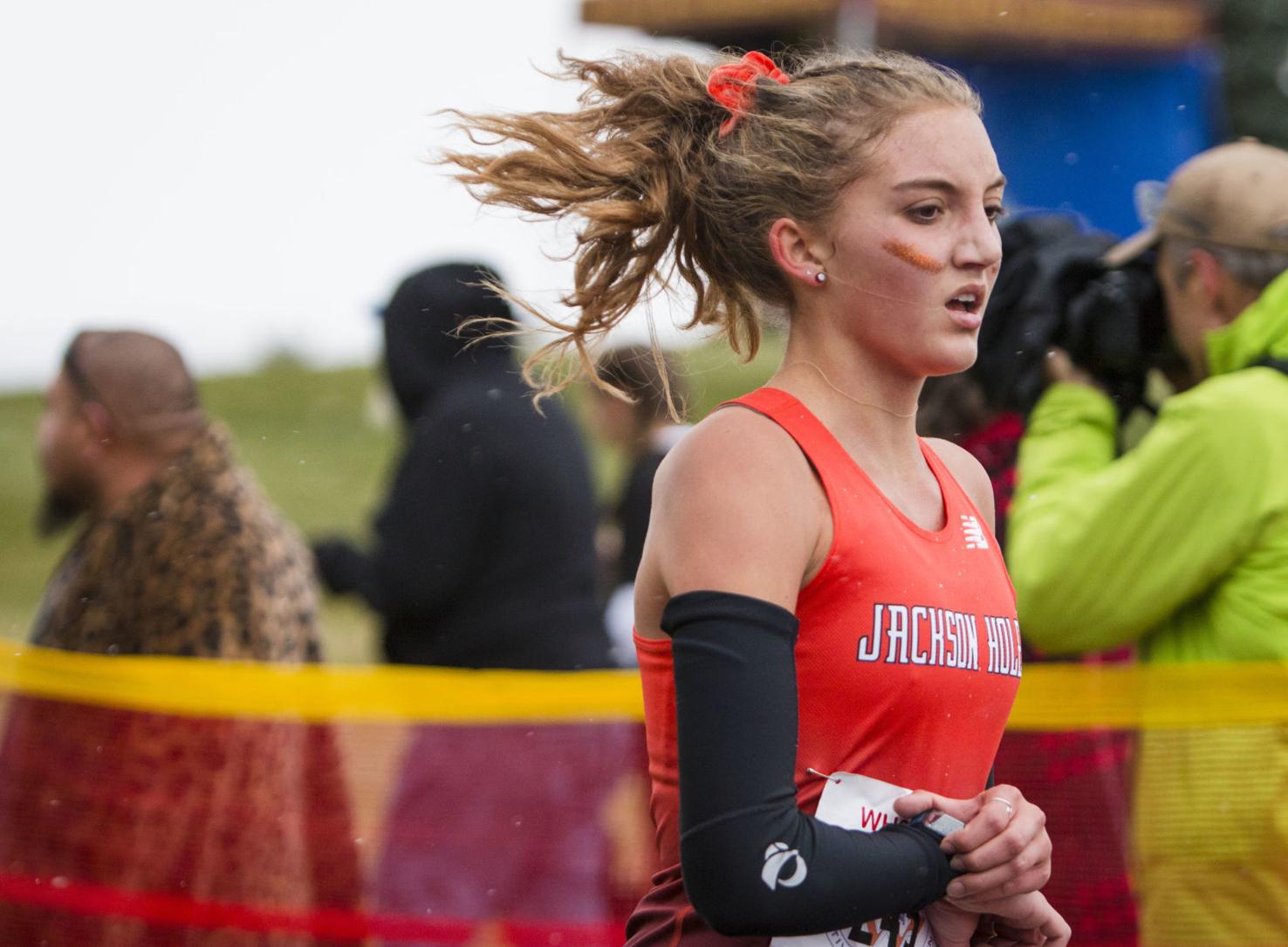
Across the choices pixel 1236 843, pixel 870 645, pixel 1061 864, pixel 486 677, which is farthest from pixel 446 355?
pixel 870 645

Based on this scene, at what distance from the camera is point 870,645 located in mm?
1508

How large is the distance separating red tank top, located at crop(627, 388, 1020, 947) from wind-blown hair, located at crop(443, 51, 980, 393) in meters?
0.25

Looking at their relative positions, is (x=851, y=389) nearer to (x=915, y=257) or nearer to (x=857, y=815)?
(x=915, y=257)

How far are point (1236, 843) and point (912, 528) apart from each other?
1481 millimetres

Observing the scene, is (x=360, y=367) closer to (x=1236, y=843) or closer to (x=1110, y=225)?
(x=1110, y=225)

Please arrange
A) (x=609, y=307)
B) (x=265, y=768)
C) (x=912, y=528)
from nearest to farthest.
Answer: (x=912, y=528)
(x=609, y=307)
(x=265, y=768)

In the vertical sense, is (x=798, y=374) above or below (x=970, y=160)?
below

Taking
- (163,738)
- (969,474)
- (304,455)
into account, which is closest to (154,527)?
(163,738)

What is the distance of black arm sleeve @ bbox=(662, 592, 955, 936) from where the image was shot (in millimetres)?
1399

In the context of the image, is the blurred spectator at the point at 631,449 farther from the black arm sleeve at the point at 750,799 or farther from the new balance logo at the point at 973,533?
the black arm sleeve at the point at 750,799

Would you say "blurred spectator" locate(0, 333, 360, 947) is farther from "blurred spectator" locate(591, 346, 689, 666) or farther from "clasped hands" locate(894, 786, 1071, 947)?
"clasped hands" locate(894, 786, 1071, 947)

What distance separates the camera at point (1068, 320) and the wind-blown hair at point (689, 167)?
119cm

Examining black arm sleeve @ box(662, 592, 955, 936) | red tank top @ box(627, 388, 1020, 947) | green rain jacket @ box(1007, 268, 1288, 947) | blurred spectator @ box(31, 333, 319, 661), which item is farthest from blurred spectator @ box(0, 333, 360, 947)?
black arm sleeve @ box(662, 592, 955, 936)

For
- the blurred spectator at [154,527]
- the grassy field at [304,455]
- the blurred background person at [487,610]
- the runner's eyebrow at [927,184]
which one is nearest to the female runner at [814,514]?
the runner's eyebrow at [927,184]
